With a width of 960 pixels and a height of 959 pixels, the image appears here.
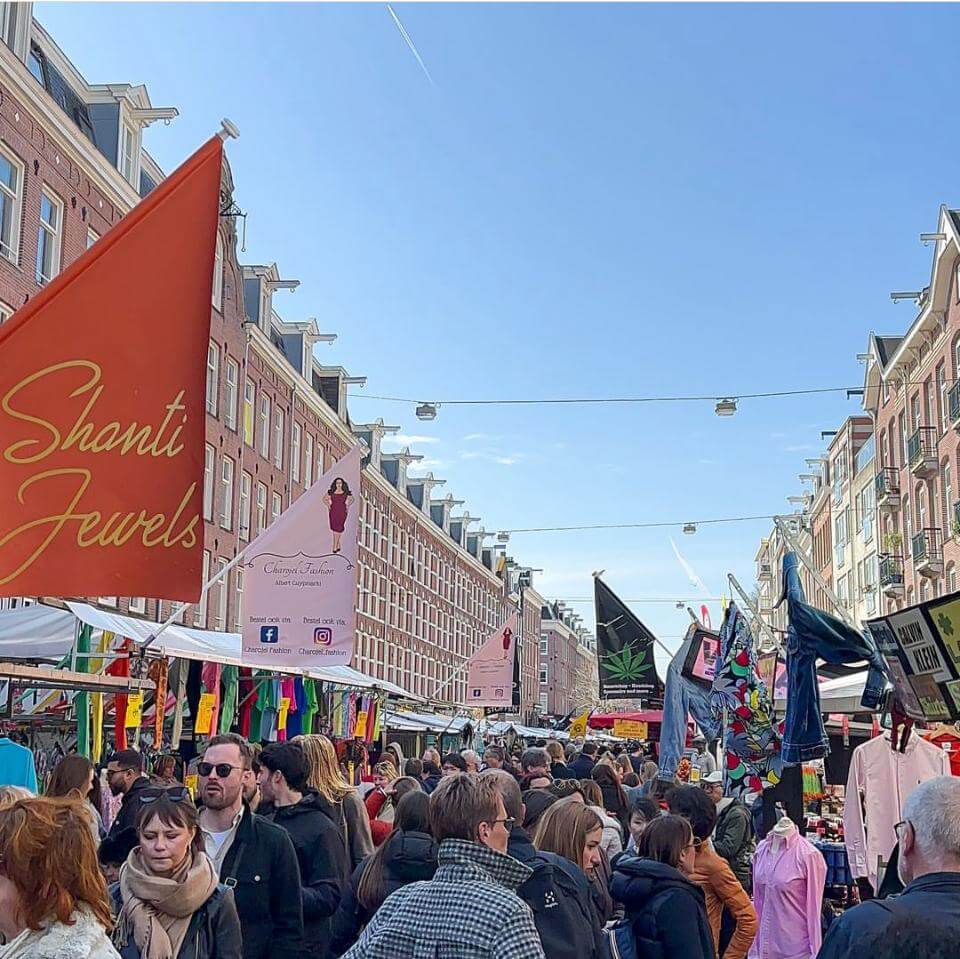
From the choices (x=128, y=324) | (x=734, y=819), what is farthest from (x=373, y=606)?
(x=128, y=324)

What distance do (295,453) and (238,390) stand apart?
7664mm

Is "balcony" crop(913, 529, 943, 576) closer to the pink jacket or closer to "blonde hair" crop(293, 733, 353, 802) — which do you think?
the pink jacket

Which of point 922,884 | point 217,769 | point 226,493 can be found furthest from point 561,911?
point 226,493

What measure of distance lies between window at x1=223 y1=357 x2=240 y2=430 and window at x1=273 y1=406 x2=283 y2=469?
4870 millimetres

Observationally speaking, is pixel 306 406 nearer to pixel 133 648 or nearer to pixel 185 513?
pixel 133 648

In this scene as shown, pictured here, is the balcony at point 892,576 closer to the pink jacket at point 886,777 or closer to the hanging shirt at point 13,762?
the pink jacket at point 886,777

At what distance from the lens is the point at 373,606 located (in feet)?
185

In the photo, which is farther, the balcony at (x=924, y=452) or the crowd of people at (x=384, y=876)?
the balcony at (x=924, y=452)

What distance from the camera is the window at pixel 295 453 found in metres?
43.8

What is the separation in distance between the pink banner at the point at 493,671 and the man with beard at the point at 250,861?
20.4 m

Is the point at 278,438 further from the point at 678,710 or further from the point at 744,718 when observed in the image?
the point at 744,718

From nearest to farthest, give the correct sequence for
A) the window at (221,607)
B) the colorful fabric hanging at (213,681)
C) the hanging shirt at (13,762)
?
the hanging shirt at (13,762) < the colorful fabric hanging at (213,681) < the window at (221,607)

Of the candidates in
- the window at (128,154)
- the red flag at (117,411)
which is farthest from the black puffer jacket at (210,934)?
the window at (128,154)

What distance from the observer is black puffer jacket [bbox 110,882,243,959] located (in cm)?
405
